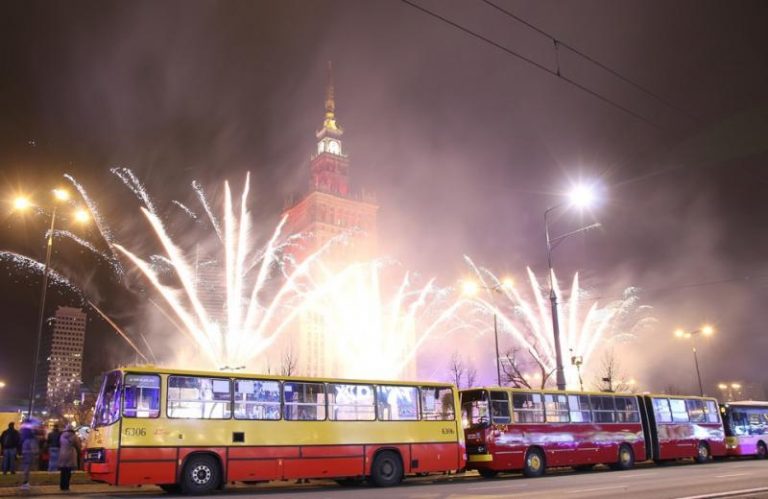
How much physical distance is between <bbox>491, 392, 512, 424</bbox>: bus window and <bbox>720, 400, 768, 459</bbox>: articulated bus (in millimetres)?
16752

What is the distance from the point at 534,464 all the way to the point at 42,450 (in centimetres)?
1801

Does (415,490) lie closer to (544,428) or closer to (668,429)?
(544,428)

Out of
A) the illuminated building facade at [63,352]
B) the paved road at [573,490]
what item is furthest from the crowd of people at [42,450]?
the illuminated building facade at [63,352]

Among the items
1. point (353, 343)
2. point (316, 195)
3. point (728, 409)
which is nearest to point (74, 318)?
point (316, 195)

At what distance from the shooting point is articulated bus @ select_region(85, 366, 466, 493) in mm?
15305

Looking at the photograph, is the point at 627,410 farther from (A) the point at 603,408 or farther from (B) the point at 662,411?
(B) the point at 662,411

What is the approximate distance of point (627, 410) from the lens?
27109 millimetres

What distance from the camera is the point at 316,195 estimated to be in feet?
358

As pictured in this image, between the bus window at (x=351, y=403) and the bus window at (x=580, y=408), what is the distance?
31.8 feet

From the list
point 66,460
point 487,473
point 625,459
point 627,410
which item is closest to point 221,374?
point 66,460

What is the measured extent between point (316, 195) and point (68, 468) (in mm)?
93791

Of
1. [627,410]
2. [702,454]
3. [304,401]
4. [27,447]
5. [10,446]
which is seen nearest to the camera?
[27,447]

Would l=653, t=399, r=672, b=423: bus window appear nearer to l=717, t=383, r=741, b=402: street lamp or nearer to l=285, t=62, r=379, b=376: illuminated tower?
l=285, t=62, r=379, b=376: illuminated tower

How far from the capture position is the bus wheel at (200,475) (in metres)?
15.8
